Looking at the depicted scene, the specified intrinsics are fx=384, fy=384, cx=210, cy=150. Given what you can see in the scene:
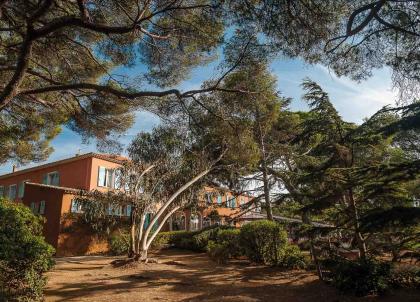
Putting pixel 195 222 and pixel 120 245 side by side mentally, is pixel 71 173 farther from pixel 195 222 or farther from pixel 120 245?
pixel 195 222

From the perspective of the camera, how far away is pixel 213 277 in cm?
1218

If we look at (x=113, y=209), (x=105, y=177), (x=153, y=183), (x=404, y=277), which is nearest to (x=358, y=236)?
(x=404, y=277)

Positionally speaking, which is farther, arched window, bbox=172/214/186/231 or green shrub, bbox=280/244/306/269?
arched window, bbox=172/214/186/231

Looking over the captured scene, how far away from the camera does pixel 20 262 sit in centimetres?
706

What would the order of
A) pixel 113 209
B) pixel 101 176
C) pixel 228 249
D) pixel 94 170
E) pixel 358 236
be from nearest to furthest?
pixel 358 236, pixel 228 249, pixel 113 209, pixel 94 170, pixel 101 176

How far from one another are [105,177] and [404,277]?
68.7 feet

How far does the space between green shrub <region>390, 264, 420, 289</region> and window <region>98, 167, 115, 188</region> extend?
65.5ft

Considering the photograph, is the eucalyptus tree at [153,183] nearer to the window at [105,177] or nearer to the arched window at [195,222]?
the window at [105,177]

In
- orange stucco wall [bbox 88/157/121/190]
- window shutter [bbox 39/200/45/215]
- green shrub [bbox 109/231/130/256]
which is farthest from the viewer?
orange stucco wall [bbox 88/157/121/190]

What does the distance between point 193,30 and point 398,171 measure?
19.2 ft

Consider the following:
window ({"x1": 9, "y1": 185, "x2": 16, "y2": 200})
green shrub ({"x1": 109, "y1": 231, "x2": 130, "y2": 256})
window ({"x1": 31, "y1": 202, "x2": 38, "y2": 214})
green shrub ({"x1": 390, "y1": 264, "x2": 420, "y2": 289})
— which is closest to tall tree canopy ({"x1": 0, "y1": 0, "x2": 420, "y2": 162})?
green shrub ({"x1": 390, "y1": 264, "x2": 420, "y2": 289})

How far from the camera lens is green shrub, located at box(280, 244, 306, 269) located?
13.2 metres

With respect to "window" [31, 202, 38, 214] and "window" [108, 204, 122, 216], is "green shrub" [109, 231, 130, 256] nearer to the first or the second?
"window" [108, 204, 122, 216]

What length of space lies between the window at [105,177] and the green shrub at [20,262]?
1869 centimetres
